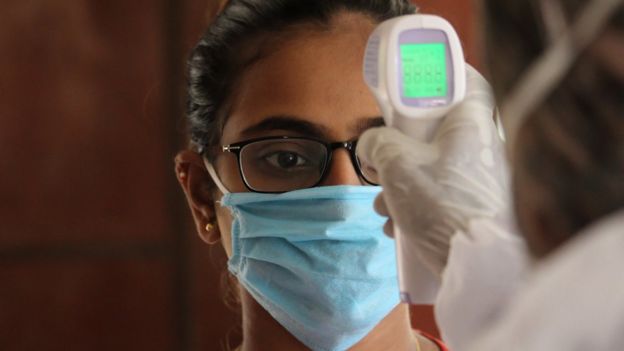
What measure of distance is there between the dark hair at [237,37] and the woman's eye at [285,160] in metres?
0.11

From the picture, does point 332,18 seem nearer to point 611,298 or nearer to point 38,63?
point 38,63

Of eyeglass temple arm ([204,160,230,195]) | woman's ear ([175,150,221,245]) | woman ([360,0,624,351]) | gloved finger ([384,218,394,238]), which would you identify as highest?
woman ([360,0,624,351])

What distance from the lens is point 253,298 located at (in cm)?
119

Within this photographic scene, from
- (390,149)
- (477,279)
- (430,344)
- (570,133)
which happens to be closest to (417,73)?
(390,149)

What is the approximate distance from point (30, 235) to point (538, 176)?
135cm

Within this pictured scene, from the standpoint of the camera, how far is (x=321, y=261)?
105 cm

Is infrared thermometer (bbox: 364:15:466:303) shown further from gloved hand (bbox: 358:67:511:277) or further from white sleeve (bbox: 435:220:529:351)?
white sleeve (bbox: 435:220:529:351)

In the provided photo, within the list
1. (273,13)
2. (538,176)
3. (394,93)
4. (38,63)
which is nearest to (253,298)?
(273,13)

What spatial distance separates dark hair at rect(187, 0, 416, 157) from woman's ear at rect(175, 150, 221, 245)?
0.09 feet

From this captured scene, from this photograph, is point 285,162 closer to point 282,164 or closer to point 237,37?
point 282,164

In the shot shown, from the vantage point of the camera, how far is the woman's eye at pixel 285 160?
111 cm

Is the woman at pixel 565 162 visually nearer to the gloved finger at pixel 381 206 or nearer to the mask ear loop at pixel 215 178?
the gloved finger at pixel 381 206

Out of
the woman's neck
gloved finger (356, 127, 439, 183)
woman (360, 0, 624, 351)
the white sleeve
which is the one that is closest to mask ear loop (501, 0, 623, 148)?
woman (360, 0, 624, 351)

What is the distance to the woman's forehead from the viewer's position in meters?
1.08
